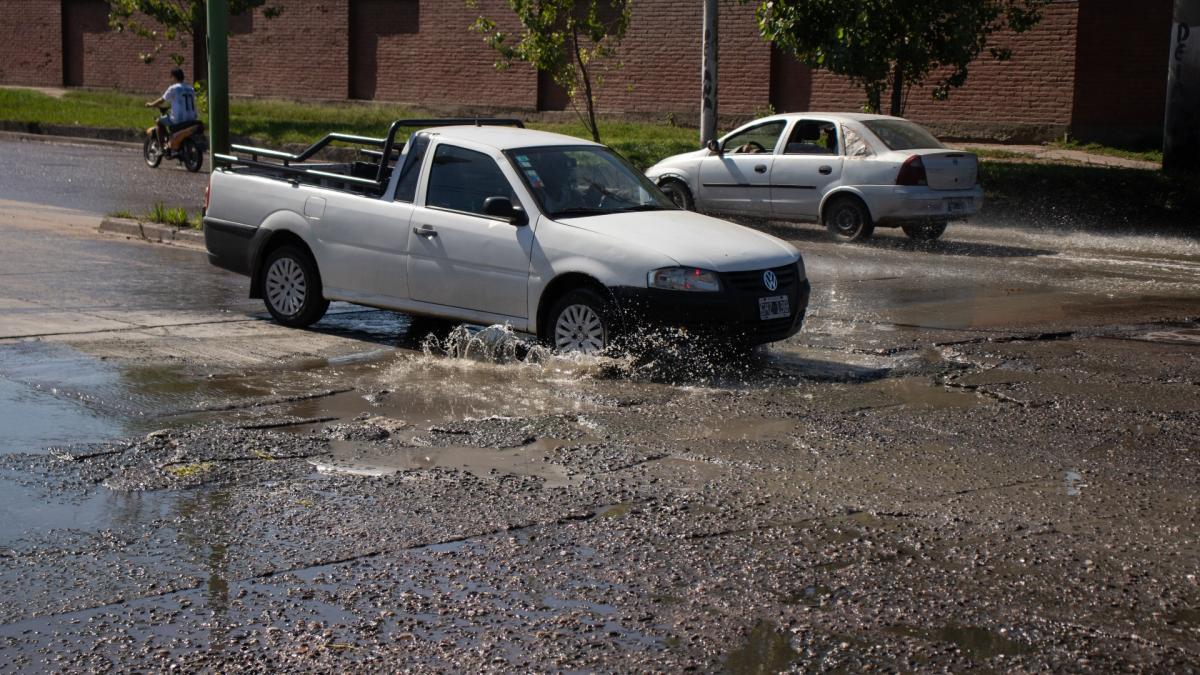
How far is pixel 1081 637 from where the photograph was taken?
4730mm

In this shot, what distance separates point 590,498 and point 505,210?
347cm

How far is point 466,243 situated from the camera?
9.62 m

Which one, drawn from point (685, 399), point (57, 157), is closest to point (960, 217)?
point (685, 399)

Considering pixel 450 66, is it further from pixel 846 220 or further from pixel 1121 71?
pixel 846 220

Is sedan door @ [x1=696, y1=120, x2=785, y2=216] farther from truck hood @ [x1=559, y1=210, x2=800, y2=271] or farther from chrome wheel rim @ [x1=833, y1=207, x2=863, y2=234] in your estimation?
truck hood @ [x1=559, y1=210, x2=800, y2=271]

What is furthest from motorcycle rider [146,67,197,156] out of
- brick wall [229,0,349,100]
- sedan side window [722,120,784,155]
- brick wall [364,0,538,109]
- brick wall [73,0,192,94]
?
brick wall [73,0,192,94]

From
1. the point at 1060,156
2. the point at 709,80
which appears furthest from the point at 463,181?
the point at 1060,156

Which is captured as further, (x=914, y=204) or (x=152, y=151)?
(x=152, y=151)

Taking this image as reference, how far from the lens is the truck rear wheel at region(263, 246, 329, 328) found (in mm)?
10547

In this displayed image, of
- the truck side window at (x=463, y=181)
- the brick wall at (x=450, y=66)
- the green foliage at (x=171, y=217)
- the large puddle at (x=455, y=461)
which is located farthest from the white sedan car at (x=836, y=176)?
the brick wall at (x=450, y=66)

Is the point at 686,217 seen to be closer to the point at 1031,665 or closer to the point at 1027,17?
the point at 1031,665

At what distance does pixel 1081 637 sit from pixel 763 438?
286 centimetres

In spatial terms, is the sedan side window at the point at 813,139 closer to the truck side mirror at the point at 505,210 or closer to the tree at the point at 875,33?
the tree at the point at 875,33

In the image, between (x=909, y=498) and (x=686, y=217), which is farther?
(x=686, y=217)
